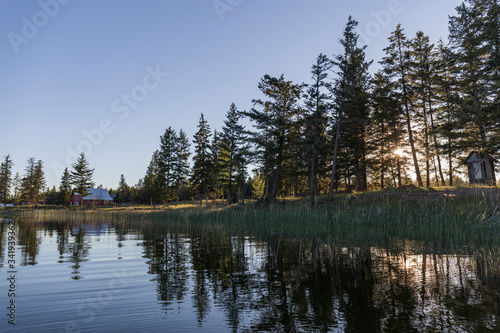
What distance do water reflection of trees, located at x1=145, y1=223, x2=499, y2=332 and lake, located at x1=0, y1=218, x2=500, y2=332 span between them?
0.05 ft

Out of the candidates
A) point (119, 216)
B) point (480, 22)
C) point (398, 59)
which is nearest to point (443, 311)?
point (119, 216)

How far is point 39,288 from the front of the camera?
18.7 ft

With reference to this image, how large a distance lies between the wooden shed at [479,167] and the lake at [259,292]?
1223 inches

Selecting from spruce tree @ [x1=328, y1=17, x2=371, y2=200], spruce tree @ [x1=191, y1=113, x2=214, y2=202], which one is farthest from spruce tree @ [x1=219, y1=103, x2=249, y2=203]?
spruce tree @ [x1=328, y1=17, x2=371, y2=200]

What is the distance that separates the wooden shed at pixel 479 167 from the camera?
3227 centimetres

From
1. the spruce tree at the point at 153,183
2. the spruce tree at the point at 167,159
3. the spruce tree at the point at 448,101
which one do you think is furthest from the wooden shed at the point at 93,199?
the spruce tree at the point at 448,101

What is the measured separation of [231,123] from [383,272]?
49.7 m

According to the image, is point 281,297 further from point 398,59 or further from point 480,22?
point 398,59

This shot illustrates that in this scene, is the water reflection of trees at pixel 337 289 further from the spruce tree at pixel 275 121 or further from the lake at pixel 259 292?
the spruce tree at pixel 275 121

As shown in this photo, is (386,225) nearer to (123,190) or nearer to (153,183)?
(153,183)

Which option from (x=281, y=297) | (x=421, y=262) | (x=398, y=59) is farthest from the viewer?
(x=398, y=59)

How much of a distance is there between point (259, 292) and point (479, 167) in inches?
1557

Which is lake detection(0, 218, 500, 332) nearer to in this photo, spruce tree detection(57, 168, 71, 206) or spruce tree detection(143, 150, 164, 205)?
spruce tree detection(143, 150, 164, 205)

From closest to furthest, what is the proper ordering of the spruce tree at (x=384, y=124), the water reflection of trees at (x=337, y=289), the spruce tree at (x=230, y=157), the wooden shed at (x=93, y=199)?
the water reflection of trees at (x=337, y=289)
the spruce tree at (x=384, y=124)
the spruce tree at (x=230, y=157)
the wooden shed at (x=93, y=199)
